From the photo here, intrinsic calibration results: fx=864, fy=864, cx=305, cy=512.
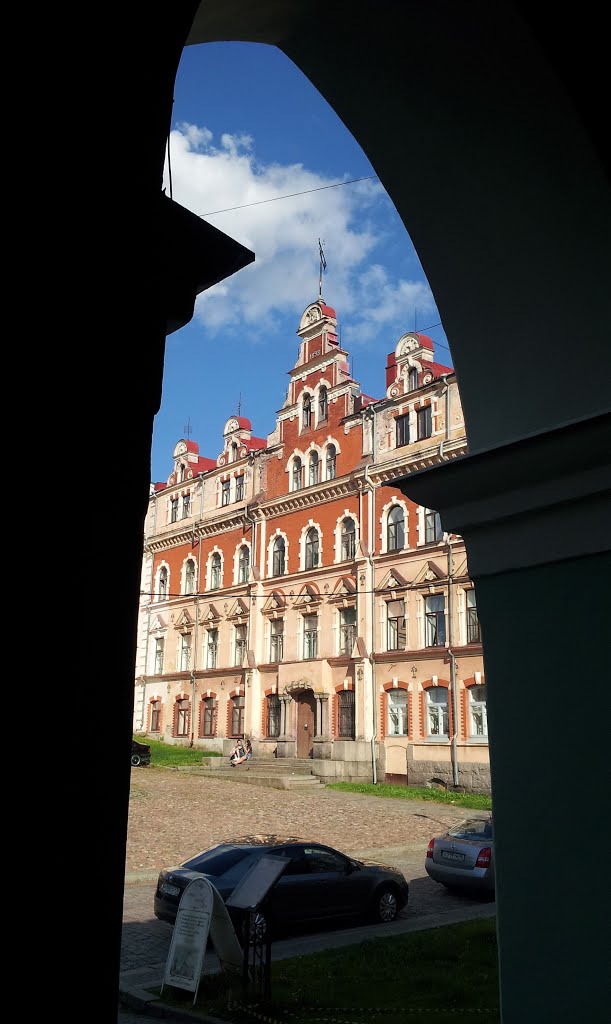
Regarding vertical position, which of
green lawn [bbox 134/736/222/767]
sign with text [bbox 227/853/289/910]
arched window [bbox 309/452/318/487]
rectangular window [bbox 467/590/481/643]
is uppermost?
arched window [bbox 309/452/318/487]

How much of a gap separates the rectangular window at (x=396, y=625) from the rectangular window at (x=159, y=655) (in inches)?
638

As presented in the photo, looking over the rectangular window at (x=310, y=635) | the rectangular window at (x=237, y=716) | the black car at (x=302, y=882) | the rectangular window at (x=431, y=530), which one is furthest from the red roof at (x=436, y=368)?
the black car at (x=302, y=882)

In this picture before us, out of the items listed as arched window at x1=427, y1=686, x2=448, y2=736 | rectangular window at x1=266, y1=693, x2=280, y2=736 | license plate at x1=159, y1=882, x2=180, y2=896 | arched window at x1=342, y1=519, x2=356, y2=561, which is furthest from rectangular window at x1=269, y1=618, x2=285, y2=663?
license plate at x1=159, y1=882, x2=180, y2=896

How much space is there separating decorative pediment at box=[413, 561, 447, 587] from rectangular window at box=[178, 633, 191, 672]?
15512 mm

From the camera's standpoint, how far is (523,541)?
12.7ft

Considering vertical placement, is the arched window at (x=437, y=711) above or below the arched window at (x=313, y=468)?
below

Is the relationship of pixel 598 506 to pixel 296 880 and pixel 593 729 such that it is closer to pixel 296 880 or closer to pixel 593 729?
pixel 593 729

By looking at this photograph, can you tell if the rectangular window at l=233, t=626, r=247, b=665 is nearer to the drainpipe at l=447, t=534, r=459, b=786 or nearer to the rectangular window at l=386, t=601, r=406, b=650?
the rectangular window at l=386, t=601, r=406, b=650

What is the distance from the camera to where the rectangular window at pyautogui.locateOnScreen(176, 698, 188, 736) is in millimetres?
40972

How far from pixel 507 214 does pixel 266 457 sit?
116 feet

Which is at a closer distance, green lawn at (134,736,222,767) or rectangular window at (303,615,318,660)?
rectangular window at (303,615,318,660)

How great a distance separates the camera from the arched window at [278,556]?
37.0 meters

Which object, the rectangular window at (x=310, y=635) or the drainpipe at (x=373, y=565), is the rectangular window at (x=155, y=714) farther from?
the drainpipe at (x=373, y=565)

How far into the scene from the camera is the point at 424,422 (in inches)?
1224
